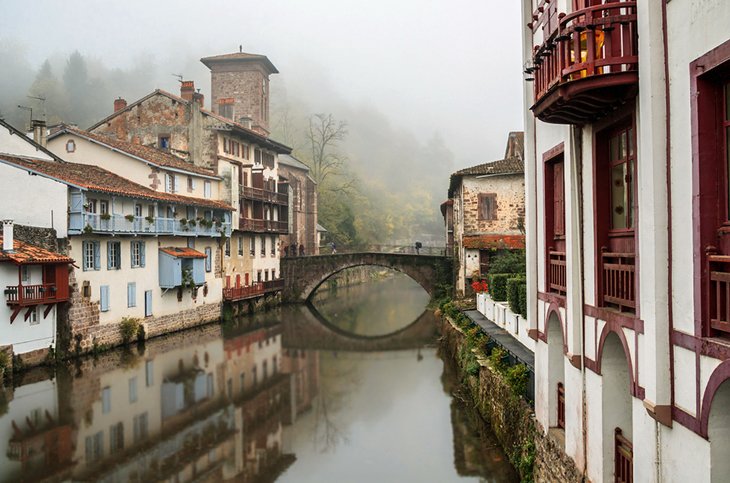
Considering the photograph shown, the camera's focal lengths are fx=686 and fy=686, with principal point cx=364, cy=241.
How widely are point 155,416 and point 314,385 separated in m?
6.33

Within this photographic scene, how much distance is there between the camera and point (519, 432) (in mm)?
14148

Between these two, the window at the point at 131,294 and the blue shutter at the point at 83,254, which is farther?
the window at the point at 131,294

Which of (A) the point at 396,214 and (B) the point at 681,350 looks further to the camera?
(A) the point at 396,214

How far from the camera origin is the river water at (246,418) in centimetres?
1573

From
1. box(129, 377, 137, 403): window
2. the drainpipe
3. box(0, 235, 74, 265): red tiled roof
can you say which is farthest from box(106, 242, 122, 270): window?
the drainpipe

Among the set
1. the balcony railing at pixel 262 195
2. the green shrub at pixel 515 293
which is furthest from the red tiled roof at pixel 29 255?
the balcony railing at pixel 262 195

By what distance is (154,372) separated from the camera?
26141mm

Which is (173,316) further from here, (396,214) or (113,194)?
(396,214)

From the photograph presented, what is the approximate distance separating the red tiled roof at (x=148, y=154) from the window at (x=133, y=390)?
14306 millimetres

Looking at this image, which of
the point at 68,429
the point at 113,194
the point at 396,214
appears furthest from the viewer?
the point at 396,214

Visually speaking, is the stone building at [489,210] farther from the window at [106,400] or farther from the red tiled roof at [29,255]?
the window at [106,400]

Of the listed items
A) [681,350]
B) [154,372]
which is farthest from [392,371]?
[681,350]

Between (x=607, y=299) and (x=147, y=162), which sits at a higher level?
(x=147, y=162)

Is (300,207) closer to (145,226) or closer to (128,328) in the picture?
(145,226)
